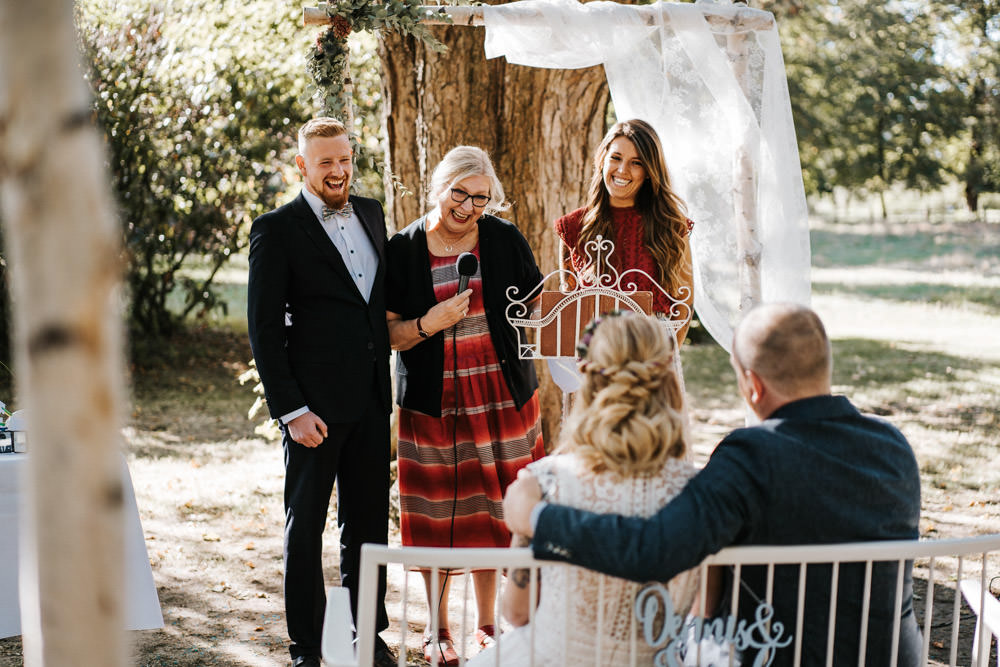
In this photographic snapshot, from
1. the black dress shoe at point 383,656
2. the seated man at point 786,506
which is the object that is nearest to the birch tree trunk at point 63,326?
the seated man at point 786,506

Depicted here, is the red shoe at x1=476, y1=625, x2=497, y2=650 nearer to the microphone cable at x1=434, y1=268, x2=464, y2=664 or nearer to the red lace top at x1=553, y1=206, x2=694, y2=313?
the microphone cable at x1=434, y1=268, x2=464, y2=664

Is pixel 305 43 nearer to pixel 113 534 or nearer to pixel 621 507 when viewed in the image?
pixel 621 507

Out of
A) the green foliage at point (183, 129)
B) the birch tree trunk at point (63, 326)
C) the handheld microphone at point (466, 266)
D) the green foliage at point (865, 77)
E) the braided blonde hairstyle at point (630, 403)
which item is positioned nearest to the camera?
the birch tree trunk at point (63, 326)

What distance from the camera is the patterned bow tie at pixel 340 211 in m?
3.41

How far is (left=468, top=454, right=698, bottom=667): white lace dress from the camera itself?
6.55ft

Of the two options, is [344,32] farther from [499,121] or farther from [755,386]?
[755,386]

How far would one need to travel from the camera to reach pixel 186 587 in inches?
183

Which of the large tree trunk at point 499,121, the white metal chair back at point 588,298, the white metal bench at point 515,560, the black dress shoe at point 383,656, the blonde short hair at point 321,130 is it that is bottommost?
the black dress shoe at point 383,656

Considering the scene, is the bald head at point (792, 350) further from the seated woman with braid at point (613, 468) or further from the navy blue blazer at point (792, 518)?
the seated woman with braid at point (613, 468)

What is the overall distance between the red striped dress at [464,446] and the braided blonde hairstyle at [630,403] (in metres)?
1.57

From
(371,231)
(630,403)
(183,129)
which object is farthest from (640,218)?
(183,129)

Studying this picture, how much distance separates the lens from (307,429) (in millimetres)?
3305

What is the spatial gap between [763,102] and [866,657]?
8.39 feet

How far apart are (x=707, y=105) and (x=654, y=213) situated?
614 mm
